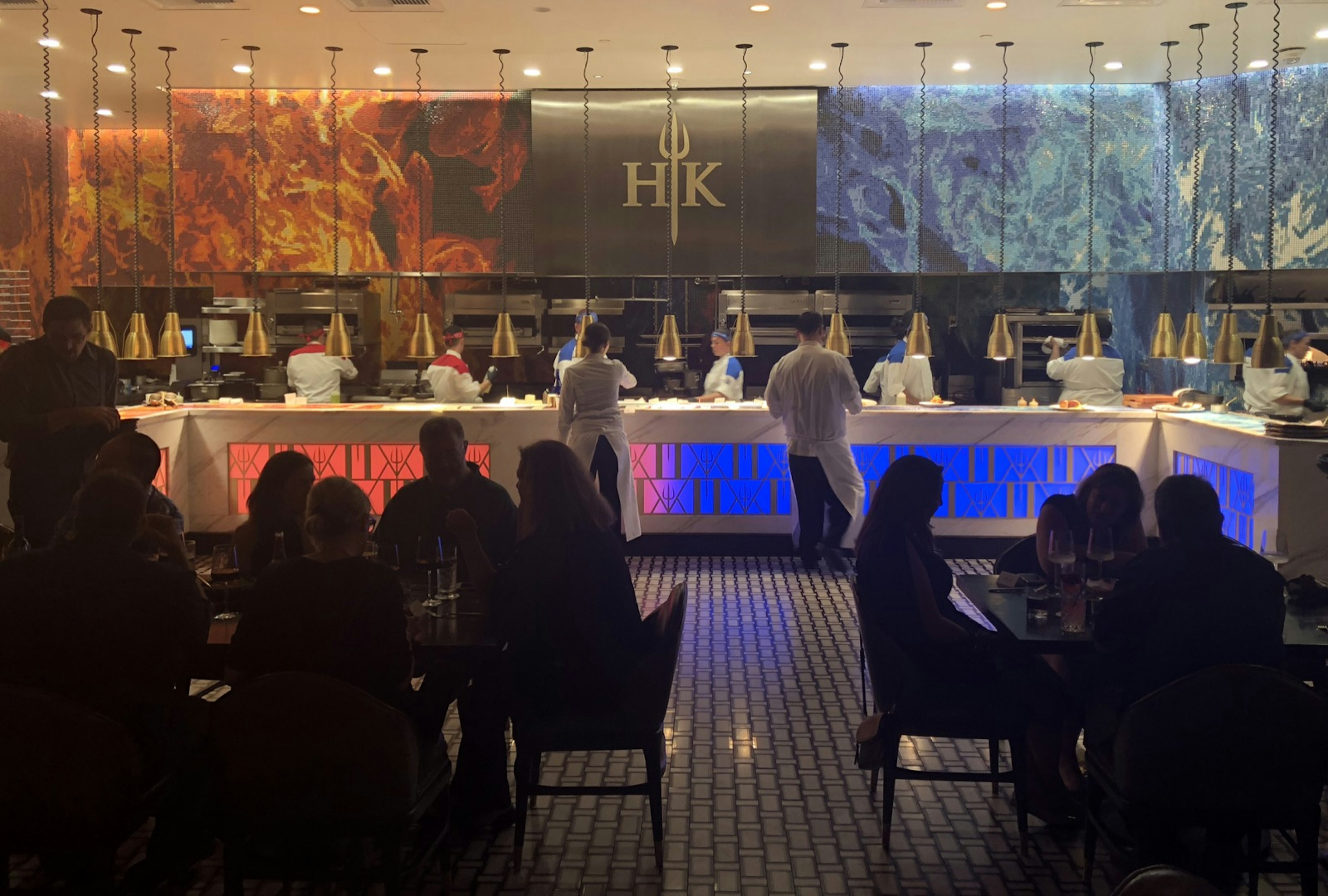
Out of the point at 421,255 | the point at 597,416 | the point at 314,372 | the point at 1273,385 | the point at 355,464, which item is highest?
the point at 421,255


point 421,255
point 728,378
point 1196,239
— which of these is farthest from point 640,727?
point 728,378

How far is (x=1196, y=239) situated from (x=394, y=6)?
602 centimetres

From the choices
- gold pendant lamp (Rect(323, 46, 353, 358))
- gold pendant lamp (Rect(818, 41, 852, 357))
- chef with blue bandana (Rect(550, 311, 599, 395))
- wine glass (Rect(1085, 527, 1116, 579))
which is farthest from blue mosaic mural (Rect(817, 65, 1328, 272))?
wine glass (Rect(1085, 527, 1116, 579))

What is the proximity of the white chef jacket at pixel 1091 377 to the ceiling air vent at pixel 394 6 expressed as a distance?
20.3 ft

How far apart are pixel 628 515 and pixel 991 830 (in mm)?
4480

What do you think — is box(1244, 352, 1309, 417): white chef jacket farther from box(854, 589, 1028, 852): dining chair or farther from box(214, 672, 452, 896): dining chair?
box(214, 672, 452, 896): dining chair

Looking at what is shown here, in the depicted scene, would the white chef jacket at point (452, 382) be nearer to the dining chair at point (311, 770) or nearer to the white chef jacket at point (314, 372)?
the white chef jacket at point (314, 372)

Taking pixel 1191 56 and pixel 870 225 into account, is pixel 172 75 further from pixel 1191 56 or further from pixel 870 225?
pixel 1191 56

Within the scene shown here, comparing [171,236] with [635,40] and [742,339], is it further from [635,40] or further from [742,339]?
[742,339]

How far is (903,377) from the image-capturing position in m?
10.6

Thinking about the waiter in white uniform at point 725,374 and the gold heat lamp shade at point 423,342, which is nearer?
the gold heat lamp shade at point 423,342

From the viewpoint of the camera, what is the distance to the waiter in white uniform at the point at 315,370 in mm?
10820

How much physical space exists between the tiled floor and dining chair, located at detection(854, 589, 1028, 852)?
159mm

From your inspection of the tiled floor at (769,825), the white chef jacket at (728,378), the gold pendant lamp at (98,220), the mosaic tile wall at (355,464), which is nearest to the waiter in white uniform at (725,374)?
the white chef jacket at (728,378)
